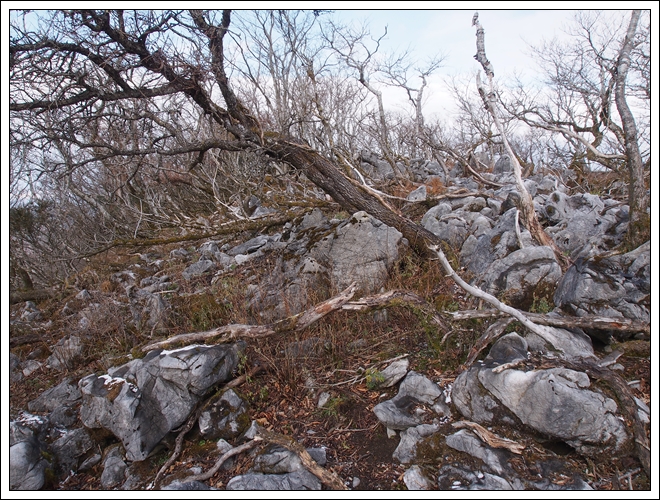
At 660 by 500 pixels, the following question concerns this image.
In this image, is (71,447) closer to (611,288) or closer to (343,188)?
(343,188)

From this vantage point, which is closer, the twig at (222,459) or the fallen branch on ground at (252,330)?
the twig at (222,459)

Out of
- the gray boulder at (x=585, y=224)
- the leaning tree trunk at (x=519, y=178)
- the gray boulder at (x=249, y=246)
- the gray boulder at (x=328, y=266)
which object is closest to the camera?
the gray boulder at (x=328, y=266)

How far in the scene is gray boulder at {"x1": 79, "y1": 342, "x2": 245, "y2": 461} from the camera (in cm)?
315

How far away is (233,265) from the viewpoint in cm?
635

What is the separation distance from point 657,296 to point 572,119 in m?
10.8

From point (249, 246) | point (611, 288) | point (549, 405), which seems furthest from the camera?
point (249, 246)

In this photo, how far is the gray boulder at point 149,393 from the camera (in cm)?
315

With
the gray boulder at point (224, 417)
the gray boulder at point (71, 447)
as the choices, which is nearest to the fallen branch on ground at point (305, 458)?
the gray boulder at point (224, 417)

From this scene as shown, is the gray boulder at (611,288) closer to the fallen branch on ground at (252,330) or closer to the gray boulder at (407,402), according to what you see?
the gray boulder at (407,402)

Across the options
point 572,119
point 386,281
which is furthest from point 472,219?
point 572,119

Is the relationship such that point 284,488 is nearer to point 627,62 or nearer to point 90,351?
point 90,351

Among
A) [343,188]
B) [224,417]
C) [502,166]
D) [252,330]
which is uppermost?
[502,166]

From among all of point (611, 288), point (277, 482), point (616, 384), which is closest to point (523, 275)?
point (611, 288)

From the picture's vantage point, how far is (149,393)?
130 inches
